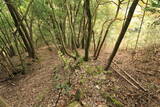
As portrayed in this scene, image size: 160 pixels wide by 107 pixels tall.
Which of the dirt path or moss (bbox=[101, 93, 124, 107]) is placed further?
the dirt path

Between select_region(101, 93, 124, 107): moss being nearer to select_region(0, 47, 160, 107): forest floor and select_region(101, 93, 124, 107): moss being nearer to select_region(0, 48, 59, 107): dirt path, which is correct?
select_region(0, 47, 160, 107): forest floor

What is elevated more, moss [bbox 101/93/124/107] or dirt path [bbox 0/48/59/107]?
moss [bbox 101/93/124/107]

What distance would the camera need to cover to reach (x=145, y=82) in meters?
5.27

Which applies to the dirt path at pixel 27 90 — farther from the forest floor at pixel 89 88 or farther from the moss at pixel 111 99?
the moss at pixel 111 99

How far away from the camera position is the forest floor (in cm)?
427

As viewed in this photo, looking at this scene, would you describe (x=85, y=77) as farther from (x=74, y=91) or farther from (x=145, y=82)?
(x=145, y=82)

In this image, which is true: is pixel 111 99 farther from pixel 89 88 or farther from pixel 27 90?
pixel 27 90

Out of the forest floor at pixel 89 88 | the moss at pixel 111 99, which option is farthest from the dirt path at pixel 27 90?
the moss at pixel 111 99

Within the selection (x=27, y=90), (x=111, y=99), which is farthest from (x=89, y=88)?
(x=27, y=90)

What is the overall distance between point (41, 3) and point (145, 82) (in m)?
6.04

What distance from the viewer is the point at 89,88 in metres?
4.68

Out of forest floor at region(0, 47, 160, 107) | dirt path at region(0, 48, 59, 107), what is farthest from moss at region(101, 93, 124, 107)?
dirt path at region(0, 48, 59, 107)

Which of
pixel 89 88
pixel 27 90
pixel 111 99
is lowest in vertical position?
pixel 27 90

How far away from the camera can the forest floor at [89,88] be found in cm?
427
